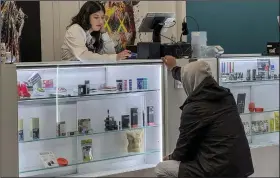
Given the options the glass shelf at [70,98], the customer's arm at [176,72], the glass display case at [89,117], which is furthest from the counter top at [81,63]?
the glass shelf at [70,98]

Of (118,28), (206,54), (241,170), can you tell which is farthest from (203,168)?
(118,28)

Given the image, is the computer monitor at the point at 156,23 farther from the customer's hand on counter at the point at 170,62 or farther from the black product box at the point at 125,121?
the black product box at the point at 125,121

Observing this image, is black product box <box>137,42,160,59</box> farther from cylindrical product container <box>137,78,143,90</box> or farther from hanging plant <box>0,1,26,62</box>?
hanging plant <box>0,1,26,62</box>

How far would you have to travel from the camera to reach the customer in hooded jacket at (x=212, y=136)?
286cm

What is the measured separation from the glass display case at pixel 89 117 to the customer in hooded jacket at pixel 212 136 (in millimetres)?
1082

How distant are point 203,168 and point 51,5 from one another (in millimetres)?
2369

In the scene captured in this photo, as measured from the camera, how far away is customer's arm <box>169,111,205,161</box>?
2869 millimetres

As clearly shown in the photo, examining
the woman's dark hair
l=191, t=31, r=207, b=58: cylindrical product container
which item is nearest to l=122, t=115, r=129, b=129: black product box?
the woman's dark hair

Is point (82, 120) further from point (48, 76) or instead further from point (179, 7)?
point (179, 7)

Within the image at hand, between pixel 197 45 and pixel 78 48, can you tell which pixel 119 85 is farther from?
pixel 197 45

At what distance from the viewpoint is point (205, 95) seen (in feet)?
9.61

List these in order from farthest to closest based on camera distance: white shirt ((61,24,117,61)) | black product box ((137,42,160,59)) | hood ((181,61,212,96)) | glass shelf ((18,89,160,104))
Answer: black product box ((137,42,160,59))
white shirt ((61,24,117,61))
glass shelf ((18,89,160,104))
hood ((181,61,212,96))

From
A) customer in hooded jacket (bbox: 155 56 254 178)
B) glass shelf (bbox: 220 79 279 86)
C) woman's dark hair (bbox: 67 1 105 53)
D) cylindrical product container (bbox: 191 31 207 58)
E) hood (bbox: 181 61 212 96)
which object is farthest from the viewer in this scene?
glass shelf (bbox: 220 79 279 86)

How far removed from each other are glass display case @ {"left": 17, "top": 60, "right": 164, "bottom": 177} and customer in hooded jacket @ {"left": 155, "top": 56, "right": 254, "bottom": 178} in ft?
3.55
